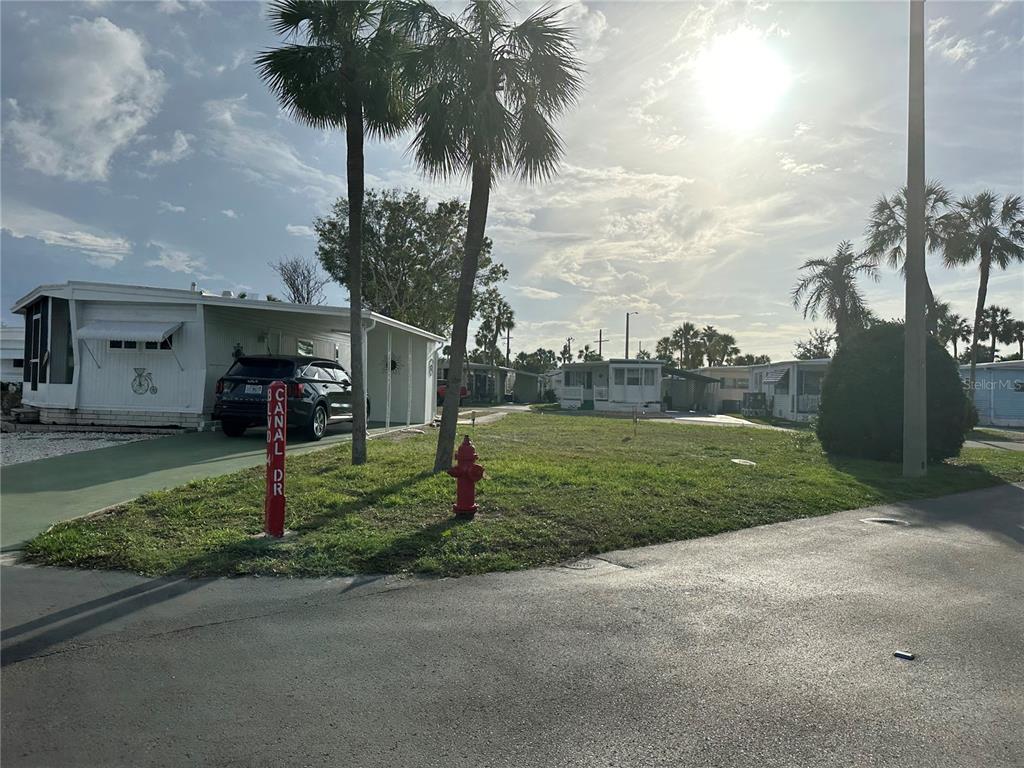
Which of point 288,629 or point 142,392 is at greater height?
point 142,392

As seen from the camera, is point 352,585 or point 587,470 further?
point 587,470

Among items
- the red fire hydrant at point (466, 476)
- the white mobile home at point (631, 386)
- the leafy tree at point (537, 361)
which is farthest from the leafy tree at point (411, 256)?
the leafy tree at point (537, 361)

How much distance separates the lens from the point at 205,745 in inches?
115

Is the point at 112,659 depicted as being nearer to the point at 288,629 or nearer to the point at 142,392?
the point at 288,629

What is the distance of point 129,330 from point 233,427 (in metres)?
3.32

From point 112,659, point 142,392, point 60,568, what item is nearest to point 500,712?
point 112,659

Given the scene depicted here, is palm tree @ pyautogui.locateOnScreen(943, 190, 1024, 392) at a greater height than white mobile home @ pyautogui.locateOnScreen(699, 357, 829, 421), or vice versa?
palm tree @ pyautogui.locateOnScreen(943, 190, 1024, 392)

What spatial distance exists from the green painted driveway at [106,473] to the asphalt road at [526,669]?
77.5 inches

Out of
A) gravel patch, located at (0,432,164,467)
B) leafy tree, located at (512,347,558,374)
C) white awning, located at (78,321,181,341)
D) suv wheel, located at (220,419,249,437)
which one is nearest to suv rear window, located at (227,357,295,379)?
suv wheel, located at (220,419,249,437)

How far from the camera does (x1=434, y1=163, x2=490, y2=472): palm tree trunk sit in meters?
9.62

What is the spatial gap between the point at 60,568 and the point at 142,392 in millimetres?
10539

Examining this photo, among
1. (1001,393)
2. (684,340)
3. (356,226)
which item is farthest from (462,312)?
(684,340)

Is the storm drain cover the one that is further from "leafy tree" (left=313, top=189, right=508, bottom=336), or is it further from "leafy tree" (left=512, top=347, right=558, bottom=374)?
"leafy tree" (left=512, top=347, right=558, bottom=374)

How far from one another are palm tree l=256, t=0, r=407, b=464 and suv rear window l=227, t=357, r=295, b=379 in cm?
299
